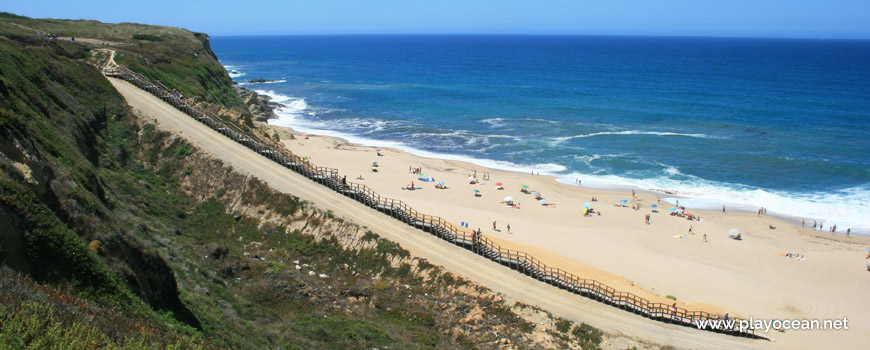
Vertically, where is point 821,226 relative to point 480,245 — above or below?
below

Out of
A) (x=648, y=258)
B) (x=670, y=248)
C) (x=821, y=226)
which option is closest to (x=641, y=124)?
(x=821, y=226)

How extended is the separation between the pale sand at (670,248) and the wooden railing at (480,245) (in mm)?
2197

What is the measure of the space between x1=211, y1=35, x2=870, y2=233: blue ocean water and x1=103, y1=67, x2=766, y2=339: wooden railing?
82.6ft

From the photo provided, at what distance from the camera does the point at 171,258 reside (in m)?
23.6

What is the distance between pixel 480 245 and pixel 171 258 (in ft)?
50.6

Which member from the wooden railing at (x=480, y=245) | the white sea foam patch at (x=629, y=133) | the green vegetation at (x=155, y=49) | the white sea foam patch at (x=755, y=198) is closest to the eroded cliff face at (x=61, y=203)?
the wooden railing at (x=480, y=245)

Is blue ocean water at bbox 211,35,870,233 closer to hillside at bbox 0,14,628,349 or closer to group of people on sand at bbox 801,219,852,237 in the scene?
group of people on sand at bbox 801,219,852,237

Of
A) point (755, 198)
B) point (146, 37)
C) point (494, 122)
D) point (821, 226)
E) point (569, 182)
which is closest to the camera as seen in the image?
point (821, 226)

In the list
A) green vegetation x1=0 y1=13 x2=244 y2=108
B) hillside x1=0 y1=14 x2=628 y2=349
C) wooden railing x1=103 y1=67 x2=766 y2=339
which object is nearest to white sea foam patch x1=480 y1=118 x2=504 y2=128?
green vegetation x1=0 y1=13 x2=244 y2=108

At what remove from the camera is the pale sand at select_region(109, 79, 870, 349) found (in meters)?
26.5

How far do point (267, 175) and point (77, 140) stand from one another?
34.7 feet

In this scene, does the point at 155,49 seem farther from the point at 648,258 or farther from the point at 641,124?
the point at 641,124

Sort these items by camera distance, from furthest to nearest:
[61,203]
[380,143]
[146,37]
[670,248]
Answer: [146,37] → [380,143] → [670,248] → [61,203]

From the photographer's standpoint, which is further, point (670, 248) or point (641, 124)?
point (641, 124)
